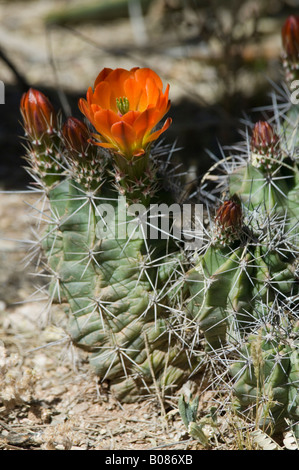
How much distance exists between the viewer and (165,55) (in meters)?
4.84

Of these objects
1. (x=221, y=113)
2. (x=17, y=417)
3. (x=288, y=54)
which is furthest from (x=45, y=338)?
(x=221, y=113)

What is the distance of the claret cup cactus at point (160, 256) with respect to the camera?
1.93 metres

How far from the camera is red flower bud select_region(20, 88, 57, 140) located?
2.08 metres

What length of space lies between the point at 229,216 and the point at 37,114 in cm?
82

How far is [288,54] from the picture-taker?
2377 mm

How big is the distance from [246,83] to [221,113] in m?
0.58

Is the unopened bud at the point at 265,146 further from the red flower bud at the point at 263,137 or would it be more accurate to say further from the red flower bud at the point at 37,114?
the red flower bud at the point at 37,114

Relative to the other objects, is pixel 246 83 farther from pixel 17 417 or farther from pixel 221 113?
pixel 17 417

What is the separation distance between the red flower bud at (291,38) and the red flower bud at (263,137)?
0.49 m

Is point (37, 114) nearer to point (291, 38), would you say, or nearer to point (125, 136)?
point (125, 136)

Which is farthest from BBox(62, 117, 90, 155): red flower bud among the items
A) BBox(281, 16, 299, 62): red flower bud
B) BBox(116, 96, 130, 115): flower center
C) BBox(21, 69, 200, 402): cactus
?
BBox(281, 16, 299, 62): red flower bud

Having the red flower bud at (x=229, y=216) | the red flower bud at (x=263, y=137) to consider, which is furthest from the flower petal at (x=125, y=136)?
the red flower bud at (x=263, y=137)

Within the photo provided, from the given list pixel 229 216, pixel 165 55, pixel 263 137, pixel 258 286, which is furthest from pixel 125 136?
pixel 165 55

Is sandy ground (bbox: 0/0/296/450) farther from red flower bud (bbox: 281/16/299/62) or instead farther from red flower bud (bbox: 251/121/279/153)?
red flower bud (bbox: 281/16/299/62)
